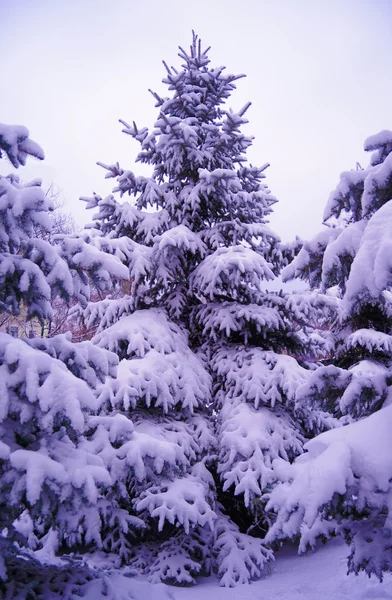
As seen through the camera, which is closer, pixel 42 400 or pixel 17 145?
pixel 42 400

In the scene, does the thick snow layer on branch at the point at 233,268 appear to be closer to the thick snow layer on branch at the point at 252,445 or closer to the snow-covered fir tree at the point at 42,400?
the thick snow layer on branch at the point at 252,445

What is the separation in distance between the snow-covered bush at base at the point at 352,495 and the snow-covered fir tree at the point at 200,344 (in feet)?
6.02

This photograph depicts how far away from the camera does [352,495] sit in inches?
93.1

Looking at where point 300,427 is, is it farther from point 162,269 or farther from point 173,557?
point 162,269

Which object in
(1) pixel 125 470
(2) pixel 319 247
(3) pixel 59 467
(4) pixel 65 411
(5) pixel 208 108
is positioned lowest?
(1) pixel 125 470

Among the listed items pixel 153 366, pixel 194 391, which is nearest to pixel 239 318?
pixel 194 391

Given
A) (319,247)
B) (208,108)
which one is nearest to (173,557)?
(319,247)

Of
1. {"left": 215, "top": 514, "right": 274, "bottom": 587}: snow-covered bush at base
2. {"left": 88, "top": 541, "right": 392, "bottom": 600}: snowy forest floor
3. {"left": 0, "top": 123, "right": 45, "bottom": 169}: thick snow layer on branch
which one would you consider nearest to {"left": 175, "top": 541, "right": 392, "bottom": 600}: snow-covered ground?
{"left": 88, "top": 541, "right": 392, "bottom": 600}: snowy forest floor

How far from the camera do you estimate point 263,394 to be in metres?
6.25

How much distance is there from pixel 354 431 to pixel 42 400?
2.09 metres

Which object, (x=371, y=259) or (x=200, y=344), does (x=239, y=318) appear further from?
(x=371, y=259)

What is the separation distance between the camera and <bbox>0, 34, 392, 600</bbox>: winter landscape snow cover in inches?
102

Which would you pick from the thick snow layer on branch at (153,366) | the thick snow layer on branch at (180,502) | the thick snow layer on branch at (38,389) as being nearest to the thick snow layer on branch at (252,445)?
the thick snow layer on branch at (180,502)

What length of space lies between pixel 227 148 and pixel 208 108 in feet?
4.34
